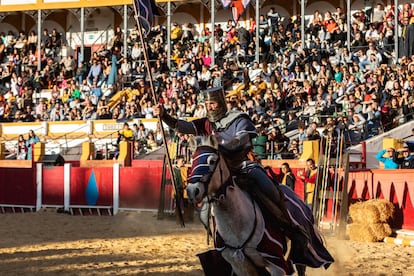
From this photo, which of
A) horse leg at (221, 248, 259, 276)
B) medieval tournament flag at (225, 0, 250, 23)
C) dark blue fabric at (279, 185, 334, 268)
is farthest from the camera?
medieval tournament flag at (225, 0, 250, 23)

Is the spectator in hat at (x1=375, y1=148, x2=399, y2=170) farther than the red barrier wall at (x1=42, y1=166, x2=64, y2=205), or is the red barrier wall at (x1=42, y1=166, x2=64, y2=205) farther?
the red barrier wall at (x1=42, y1=166, x2=64, y2=205)

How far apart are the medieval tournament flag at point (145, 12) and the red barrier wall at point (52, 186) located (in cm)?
1253

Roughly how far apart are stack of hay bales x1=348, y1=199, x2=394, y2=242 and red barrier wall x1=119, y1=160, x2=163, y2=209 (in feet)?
20.7

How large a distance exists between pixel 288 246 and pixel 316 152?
345 inches

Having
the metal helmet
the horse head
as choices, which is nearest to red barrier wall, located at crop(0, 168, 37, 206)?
the metal helmet

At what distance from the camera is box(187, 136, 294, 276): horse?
18.8ft

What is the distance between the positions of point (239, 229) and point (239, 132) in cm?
74

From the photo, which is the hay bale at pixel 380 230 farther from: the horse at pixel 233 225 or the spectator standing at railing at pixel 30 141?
the spectator standing at railing at pixel 30 141

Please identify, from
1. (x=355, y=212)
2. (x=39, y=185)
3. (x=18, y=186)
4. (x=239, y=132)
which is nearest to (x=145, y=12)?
(x=239, y=132)

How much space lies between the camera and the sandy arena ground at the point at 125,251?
9680mm

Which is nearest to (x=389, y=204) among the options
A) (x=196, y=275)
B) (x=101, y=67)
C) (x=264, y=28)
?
(x=196, y=275)

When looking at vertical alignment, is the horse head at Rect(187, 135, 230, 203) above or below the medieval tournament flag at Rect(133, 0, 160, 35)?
below

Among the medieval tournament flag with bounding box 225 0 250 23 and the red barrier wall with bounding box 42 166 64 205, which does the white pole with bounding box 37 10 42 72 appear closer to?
the medieval tournament flag with bounding box 225 0 250 23

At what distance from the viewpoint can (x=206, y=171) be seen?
5527 mm
